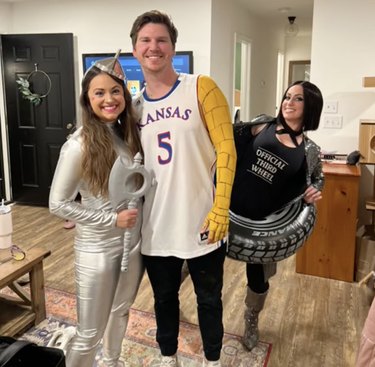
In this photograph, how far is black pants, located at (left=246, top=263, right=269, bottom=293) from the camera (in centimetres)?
201

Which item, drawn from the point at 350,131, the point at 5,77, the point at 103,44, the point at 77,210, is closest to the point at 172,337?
the point at 77,210

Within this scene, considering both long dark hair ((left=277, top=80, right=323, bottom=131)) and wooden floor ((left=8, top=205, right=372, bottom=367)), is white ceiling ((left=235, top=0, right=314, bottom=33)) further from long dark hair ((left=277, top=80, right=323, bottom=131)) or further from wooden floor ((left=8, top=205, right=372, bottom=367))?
long dark hair ((left=277, top=80, right=323, bottom=131))

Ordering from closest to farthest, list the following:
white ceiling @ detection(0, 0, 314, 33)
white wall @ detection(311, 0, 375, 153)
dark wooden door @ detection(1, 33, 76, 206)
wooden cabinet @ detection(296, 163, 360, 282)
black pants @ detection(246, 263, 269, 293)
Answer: black pants @ detection(246, 263, 269, 293), wooden cabinet @ detection(296, 163, 360, 282), white wall @ detection(311, 0, 375, 153), dark wooden door @ detection(1, 33, 76, 206), white ceiling @ detection(0, 0, 314, 33)

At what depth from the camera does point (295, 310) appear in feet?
8.34

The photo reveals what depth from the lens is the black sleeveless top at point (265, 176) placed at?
1.88m

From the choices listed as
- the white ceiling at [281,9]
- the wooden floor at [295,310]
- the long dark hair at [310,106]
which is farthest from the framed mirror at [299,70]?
the long dark hair at [310,106]

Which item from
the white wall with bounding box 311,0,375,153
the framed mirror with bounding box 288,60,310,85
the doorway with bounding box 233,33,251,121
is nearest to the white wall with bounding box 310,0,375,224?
the white wall with bounding box 311,0,375,153

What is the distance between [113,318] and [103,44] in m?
3.47

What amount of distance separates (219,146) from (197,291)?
58 cm

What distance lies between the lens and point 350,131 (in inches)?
135

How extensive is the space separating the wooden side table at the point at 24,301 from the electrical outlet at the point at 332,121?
7.98 ft

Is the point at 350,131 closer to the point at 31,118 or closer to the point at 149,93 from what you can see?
the point at 149,93

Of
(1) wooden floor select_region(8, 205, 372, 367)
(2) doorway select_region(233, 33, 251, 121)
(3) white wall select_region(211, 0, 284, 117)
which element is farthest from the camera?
(2) doorway select_region(233, 33, 251, 121)

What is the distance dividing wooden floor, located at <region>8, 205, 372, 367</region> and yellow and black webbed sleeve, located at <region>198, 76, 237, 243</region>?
0.99m
